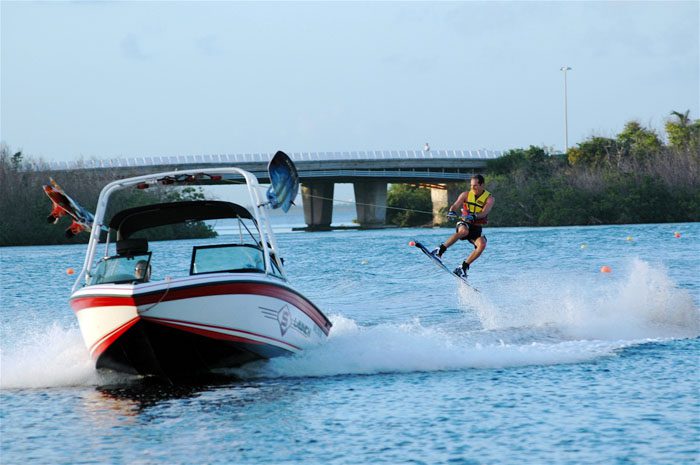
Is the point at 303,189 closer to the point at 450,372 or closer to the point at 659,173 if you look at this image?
the point at 659,173

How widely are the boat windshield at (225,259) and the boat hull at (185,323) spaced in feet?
1.59

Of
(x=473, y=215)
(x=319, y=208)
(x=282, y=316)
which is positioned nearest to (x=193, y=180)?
(x=282, y=316)

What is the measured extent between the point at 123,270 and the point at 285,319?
7.12ft

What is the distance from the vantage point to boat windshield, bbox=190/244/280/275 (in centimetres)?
1348

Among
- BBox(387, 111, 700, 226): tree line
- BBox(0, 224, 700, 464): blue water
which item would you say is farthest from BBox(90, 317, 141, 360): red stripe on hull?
BBox(387, 111, 700, 226): tree line

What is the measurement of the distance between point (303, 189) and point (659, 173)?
105 feet

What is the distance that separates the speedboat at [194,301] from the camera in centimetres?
1265

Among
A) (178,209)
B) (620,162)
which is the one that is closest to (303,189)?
(620,162)

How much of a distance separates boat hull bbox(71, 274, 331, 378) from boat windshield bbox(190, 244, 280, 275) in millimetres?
485

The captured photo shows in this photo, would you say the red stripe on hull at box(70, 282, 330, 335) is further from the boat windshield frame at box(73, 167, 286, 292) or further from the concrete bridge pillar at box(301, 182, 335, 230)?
the concrete bridge pillar at box(301, 182, 335, 230)

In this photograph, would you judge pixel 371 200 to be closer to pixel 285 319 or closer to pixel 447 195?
pixel 447 195

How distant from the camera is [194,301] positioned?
1271 cm

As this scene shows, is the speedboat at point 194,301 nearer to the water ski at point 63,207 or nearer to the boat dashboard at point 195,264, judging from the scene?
the boat dashboard at point 195,264

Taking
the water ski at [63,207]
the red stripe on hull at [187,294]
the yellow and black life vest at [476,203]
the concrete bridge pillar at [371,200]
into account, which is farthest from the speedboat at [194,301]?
the concrete bridge pillar at [371,200]
